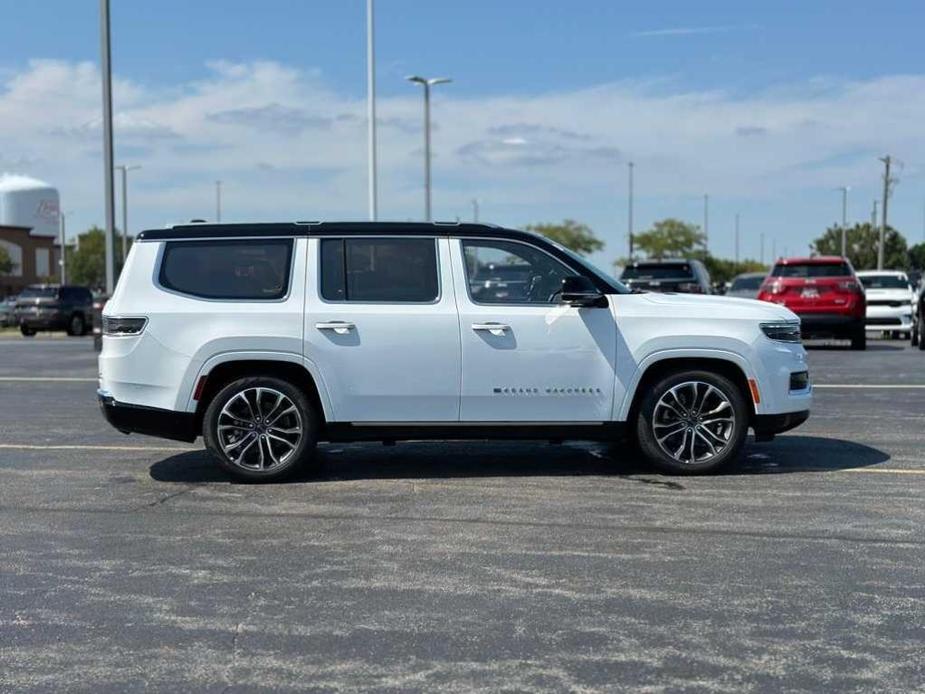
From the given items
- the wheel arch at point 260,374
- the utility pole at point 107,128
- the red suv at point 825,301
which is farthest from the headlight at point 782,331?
the utility pole at point 107,128

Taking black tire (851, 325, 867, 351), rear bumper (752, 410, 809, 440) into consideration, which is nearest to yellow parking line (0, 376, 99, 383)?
rear bumper (752, 410, 809, 440)

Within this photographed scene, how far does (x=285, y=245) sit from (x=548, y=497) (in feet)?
8.50

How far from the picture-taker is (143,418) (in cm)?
796

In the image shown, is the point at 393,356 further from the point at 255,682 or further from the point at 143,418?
the point at 255,682

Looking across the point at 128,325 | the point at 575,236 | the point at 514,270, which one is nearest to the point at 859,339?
the point at 514,270

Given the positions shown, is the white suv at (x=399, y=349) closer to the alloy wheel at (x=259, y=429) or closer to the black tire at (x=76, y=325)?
the alloy wheel at (x=259, y=429)

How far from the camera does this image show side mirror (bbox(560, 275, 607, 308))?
25.8 ft

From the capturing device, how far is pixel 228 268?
26.4 ft

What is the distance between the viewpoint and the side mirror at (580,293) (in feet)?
25.8

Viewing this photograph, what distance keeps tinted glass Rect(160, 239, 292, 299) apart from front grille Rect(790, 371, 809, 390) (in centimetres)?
375

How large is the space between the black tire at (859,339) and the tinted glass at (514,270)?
553 inches

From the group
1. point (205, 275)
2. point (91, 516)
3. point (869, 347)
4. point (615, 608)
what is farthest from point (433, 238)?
point (869, 347)

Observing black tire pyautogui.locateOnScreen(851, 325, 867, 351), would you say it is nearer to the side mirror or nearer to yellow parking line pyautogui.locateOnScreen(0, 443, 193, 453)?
the side mirror

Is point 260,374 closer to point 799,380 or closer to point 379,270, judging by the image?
point 379,270
